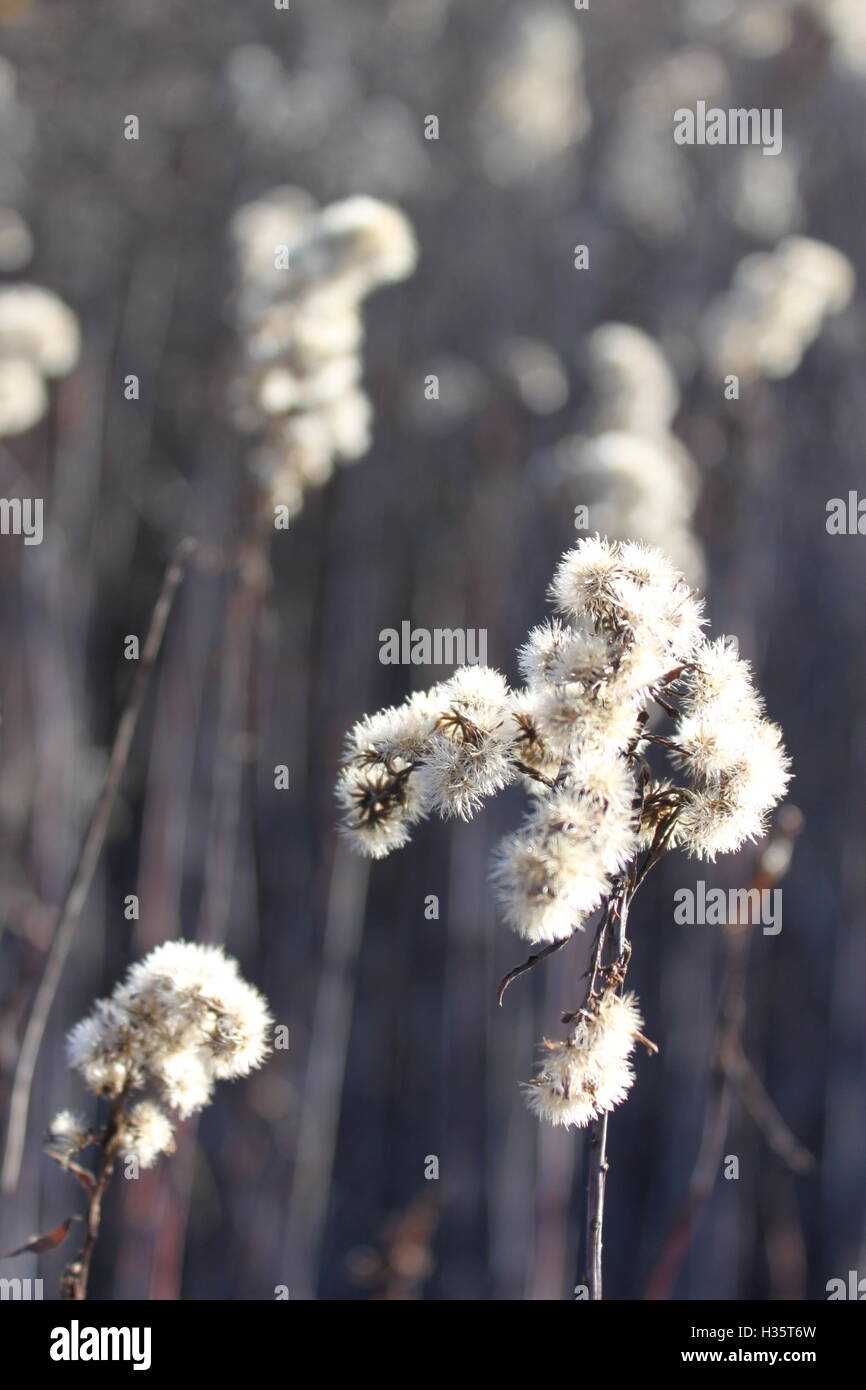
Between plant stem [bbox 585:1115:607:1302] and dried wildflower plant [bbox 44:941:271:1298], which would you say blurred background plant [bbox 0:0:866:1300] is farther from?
plant stem [bbox 585:1115:607:1302]

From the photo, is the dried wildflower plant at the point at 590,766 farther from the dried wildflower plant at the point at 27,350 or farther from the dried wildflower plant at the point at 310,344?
the dried wildflower plant at the point at 27,350

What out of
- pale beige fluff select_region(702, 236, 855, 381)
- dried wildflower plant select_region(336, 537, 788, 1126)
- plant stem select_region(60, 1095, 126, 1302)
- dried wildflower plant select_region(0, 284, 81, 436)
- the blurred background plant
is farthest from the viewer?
the blurred background plant

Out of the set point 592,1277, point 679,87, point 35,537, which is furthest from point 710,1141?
point 679,87

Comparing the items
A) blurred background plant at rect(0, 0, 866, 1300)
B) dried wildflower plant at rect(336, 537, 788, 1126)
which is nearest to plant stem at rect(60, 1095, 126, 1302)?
dried wildflower plant at rect(336, 537, 788, 1126)

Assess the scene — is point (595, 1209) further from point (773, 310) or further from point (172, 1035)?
point (773, 310)

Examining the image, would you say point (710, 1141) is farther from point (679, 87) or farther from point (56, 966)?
point (679, 87)

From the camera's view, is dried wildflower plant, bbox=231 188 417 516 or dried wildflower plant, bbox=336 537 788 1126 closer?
dried wildflower plant, bbox=336 537 788 1126
